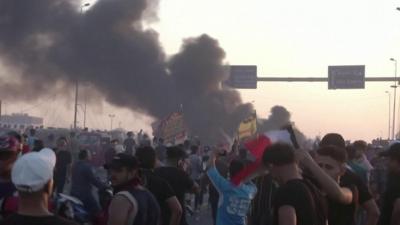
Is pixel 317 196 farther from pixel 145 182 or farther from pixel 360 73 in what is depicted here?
pixel 360 73

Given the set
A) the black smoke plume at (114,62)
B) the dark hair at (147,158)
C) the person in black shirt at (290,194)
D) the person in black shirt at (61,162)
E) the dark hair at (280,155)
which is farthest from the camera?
the black smoke plume at (114,62)

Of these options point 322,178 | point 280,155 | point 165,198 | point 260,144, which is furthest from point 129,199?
point 165,198

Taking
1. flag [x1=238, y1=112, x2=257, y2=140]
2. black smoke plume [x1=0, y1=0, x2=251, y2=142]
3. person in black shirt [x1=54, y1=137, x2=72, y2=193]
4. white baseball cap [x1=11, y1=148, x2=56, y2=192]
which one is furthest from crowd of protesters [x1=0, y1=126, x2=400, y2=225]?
black smoke plume [x1=0, y1=0, x2=251, y2=142]

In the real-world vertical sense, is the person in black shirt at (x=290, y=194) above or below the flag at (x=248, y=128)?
below

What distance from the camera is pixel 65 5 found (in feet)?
182

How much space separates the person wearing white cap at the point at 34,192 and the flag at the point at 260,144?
6.26 ft

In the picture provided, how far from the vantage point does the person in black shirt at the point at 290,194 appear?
16.1 ft

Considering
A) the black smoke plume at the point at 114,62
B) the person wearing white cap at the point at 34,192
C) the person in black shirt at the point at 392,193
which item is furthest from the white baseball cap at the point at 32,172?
the black smoke plume at the point at 114,62

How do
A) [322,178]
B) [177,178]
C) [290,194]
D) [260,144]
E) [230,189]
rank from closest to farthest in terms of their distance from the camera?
[290,194] < [322,178] < [260,144] < [230,189] < [177,178]

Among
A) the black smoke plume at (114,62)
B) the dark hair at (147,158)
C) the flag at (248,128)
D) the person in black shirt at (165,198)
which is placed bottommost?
the person in black shirt at (165,198)

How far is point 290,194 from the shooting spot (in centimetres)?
491

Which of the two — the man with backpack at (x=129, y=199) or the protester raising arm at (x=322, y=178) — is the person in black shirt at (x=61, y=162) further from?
the protester raising arm at (x=322, y=178)

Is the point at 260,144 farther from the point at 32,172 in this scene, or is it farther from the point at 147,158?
the point at 32,172

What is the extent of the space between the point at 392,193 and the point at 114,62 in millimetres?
53288
